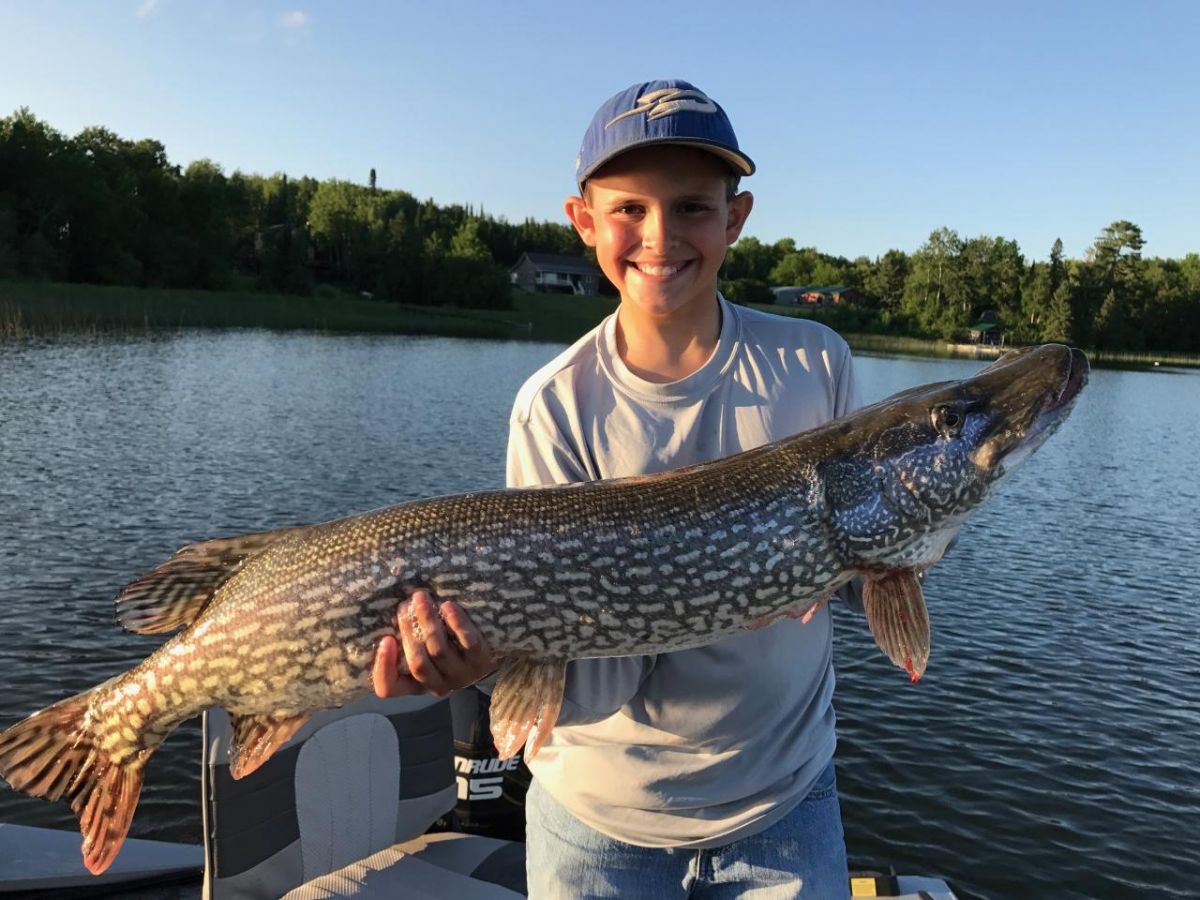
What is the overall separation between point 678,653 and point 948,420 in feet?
3.26

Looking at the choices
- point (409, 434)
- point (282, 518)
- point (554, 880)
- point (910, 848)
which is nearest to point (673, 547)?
point (554, 880)

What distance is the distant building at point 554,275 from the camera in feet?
298

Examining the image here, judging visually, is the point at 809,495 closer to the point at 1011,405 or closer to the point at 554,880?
the point at 1011,405

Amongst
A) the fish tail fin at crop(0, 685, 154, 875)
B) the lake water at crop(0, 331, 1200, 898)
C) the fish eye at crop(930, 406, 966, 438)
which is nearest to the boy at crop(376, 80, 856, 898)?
the fish eye at crop(930, 406, 966, 438)

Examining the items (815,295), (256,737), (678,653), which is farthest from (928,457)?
(815,295)

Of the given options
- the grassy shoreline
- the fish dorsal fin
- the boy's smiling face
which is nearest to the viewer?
the boy's smiling face

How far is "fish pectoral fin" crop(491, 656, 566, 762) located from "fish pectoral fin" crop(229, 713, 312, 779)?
0.61 meters

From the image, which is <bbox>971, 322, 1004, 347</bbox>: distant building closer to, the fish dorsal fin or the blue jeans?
the blue jeans

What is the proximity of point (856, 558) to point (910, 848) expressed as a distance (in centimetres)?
544

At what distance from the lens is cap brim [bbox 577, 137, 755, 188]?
2.29 meters

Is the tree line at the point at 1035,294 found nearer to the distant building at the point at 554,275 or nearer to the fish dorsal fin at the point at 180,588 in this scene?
the distant building at the point at 554,275

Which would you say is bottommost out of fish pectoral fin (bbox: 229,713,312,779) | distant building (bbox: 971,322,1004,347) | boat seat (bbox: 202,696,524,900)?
boat seat (bbox: 202,696,524,900)

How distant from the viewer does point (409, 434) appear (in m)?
19.5

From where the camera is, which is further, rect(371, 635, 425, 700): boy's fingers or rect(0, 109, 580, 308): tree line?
rect(0, 109, 580, 308): tree line
